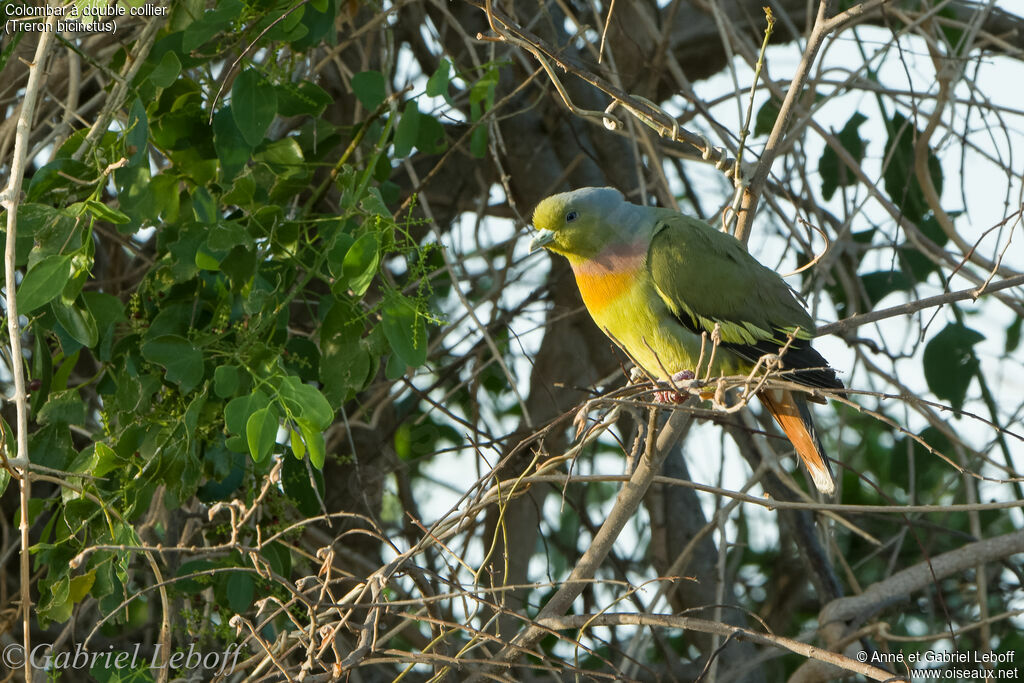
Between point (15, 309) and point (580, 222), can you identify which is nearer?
point (15, 309)

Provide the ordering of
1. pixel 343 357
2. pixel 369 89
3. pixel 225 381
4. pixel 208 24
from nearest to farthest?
1. pixel 225 381
2. pixel 208 24
3. pixel 343 357
4. pixel 369 89

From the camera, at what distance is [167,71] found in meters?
2.36

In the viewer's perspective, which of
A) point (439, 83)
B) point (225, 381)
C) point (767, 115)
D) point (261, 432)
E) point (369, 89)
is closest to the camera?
point (261, 432)

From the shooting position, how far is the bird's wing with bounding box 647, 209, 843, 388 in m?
2.79

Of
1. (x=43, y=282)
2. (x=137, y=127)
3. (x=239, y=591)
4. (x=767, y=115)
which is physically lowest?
(x=239, y=591)

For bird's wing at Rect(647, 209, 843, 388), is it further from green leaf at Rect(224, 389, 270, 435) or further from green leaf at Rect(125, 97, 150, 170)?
green leaf at Rect(125, 97, 150, 170)

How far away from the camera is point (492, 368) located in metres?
3.95

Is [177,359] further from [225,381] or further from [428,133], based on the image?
[428,133]

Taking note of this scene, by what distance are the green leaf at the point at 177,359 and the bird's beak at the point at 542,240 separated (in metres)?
0.96

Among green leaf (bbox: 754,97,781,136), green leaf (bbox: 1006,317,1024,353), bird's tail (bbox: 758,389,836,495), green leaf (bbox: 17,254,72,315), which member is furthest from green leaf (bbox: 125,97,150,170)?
green leaf (bbox: 1006,317,1024,353)

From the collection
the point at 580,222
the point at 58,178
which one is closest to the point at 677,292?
the point at 580,222

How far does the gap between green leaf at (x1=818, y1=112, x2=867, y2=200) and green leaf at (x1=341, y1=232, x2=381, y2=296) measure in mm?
1938

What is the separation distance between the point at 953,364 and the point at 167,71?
247 cm

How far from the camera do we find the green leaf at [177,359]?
7.38 feet
